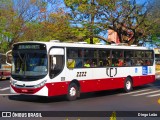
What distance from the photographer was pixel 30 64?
53.1 ft

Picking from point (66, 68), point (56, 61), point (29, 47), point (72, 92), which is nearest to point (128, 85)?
point (72, 92)

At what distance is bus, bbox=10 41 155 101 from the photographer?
1593 cm

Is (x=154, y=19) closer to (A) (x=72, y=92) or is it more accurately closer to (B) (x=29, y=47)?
(A) (x=72, y=92)

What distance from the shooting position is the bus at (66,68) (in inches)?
627

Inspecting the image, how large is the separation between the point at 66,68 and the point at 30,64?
1.64 m

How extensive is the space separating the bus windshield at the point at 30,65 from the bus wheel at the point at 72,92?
1.76 meters

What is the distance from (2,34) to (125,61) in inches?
1109

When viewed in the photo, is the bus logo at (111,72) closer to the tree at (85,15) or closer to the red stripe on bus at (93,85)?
the red stripe on bus at (93,85)

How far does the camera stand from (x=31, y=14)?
162ft

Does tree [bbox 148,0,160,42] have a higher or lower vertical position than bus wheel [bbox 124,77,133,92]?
higher

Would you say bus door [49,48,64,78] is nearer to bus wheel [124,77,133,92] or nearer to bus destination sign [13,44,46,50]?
bus destination sign [13,44,46,50]

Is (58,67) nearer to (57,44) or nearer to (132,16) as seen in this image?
(57,44)

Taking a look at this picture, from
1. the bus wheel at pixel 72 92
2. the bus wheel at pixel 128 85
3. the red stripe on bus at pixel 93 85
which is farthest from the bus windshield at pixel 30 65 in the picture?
the bus wheel at pixel 128 85

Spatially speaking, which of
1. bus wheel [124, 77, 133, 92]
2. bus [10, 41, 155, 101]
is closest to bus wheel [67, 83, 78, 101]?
bus [10, 41, 155, 101]
